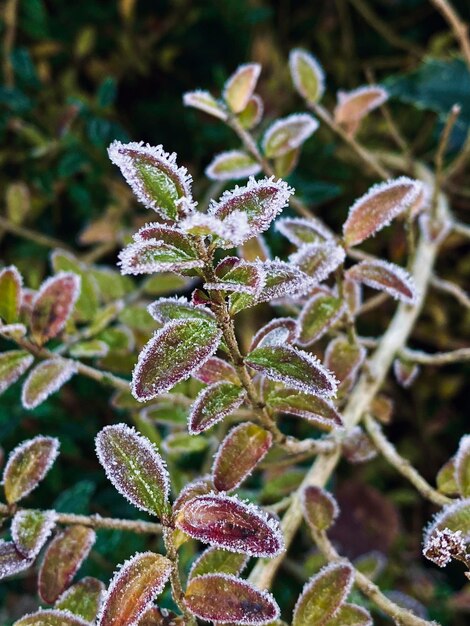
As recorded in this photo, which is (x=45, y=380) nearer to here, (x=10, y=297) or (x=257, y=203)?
(x=10, y=297)

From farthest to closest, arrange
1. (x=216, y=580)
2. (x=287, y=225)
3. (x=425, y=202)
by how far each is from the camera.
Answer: (x=425, y=202)
(x=287, y=225)
(x=216, y=580)

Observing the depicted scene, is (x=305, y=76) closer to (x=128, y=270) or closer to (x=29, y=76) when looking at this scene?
(x=29, y=76)

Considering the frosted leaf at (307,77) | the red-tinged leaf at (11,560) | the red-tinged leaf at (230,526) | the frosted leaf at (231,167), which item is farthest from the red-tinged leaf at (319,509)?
the frosted leaf at (307,77)

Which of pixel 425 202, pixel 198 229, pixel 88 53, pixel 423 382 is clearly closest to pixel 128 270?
pixel 198 229

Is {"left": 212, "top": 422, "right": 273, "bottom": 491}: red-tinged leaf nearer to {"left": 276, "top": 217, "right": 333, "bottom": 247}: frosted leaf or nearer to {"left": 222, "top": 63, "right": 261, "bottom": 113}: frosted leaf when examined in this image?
{"left": 276, "top": 217, "right": 333, "bottom": 247}: frosted leaf

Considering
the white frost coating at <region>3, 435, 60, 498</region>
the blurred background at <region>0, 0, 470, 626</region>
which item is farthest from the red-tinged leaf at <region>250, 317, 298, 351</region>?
the blurred background at <region>0, 0, 470, 626</region>

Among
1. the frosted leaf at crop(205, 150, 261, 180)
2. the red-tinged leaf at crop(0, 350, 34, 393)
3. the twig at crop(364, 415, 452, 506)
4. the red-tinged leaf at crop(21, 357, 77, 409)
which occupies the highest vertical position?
the frosted leaf at crop(205, 150, 261, 180)
